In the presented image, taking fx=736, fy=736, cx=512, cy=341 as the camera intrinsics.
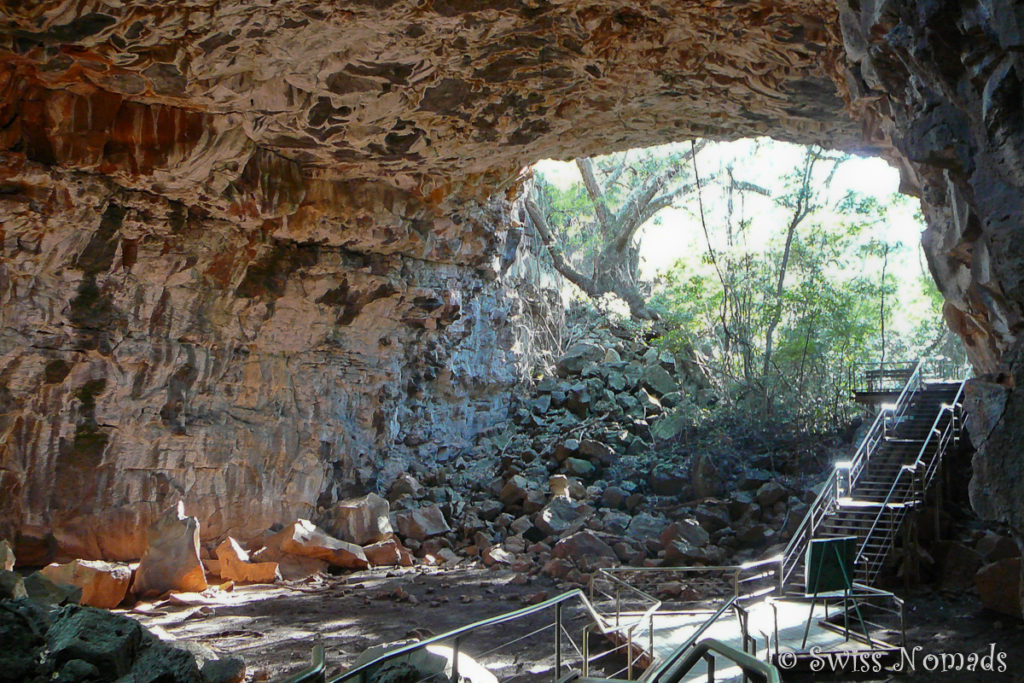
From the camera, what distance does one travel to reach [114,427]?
12195mm

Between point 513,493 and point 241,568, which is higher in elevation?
point 513,493

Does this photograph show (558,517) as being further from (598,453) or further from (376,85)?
(376,85)

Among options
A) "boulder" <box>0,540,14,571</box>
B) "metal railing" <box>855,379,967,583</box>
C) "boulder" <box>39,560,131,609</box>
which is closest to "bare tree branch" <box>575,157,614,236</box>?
"metal railing" <box>855,379,967,583</box>

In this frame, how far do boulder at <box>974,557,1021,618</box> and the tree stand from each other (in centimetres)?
1498

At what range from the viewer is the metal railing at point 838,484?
33.7 feet

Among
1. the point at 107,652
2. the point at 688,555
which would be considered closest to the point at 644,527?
the point at 688,555

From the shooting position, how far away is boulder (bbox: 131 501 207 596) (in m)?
11.1

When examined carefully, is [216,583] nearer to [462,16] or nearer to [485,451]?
[485,451]

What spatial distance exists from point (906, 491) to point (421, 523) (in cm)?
886

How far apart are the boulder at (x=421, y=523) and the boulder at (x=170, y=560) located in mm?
4367

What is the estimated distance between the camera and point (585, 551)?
41.2ft

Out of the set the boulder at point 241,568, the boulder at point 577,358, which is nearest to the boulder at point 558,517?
the boulder at point 241,568

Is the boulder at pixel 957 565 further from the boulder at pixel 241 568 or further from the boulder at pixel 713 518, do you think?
the boulder at pixel 241 568

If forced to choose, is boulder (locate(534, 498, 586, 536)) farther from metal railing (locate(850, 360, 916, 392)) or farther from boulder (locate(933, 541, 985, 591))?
metal railing (locate(850, 360, 916, 392))
